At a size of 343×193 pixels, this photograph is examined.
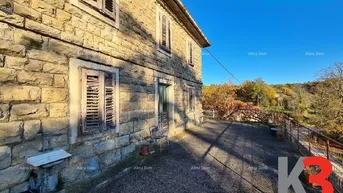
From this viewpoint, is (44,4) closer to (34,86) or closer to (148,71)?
(34,86)

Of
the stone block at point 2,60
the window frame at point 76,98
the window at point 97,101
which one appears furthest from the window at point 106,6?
the stone block at point 2,60

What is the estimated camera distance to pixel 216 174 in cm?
394

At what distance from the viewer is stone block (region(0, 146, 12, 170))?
2.16m

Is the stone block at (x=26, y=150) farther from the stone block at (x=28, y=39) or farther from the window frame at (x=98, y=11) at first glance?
the window frame at (x=98, y=11)

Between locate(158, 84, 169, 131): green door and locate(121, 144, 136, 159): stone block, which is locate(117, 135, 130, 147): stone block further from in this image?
locate(158, 84, 169, 131): green door

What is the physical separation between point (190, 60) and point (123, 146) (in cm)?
686

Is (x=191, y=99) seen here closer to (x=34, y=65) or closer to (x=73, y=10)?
(x=73, y=10)

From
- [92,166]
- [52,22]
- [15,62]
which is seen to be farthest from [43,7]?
[92,166]

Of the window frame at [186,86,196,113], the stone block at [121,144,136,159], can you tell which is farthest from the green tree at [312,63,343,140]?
the stone block at [121,144,136,159]

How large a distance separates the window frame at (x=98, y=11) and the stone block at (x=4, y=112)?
202 centimetres

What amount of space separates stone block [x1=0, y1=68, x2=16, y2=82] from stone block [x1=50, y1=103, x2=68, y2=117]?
2.08 ft

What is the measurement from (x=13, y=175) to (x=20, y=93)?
109cm

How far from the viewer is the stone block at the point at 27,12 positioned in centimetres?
235

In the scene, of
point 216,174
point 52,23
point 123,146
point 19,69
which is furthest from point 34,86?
point 216,174
